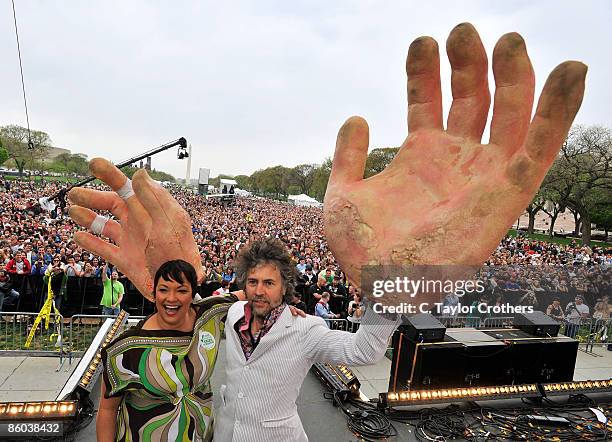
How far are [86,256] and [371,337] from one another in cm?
1099

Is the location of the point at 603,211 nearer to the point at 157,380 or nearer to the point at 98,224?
the point at 98,224

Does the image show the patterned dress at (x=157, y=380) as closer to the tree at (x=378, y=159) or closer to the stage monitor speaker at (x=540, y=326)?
the stage monitor speaker at (x=540, y=326)

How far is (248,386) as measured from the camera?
78.2 inches

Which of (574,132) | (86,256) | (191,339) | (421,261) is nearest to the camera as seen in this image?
(421,261)

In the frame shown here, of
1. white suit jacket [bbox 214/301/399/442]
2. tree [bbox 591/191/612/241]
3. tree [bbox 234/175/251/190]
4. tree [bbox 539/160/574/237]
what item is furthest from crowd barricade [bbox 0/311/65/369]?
tree [bbox 234/175/251/190]

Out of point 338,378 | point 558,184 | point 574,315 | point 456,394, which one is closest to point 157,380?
point 338,378

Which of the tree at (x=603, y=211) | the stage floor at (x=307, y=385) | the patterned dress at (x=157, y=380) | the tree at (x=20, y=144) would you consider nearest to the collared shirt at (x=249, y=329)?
the patterned dress at (x=157, y=380)

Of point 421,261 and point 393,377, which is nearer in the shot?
point 421,261

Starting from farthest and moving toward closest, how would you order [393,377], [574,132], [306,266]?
[574,132], [306,266], [393,377]

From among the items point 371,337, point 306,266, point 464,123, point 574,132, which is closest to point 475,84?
point 464,123

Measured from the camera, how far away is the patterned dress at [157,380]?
2021 millimetres

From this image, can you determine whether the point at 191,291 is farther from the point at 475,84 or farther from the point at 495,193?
the point at 475,84

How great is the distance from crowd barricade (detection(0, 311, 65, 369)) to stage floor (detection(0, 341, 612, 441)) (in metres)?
0.21

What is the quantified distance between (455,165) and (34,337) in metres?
8.46
